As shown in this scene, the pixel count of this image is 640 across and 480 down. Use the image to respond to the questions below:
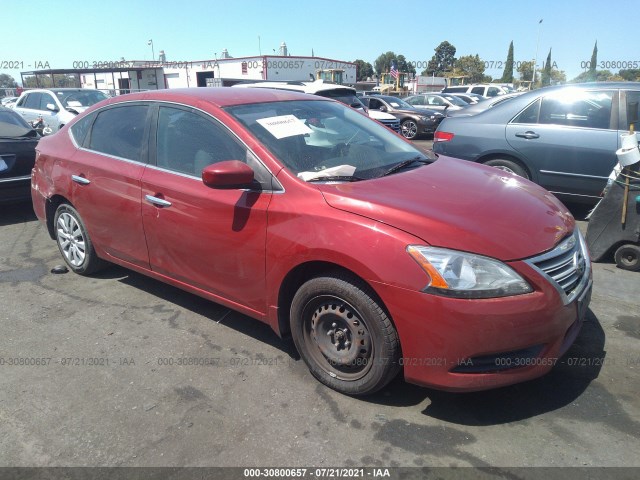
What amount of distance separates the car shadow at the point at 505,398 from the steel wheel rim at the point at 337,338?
9.2 inches

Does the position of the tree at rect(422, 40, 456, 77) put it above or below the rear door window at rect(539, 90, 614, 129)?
above

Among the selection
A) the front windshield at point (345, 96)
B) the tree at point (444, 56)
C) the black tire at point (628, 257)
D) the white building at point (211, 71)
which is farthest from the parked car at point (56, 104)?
the tree at point (444, 56)

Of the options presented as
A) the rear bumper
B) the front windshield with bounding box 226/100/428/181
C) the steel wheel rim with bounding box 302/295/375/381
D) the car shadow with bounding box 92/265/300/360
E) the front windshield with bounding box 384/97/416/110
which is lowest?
the car shadow with bounding box 92/265/300/360

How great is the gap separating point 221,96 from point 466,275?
7.24ft

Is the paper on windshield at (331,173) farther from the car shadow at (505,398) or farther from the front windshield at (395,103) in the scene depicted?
the front windshield at (395,103)

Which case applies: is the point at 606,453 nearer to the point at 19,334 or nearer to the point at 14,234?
the point at 19,334

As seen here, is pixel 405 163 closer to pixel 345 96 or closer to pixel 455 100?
pixel 345 96

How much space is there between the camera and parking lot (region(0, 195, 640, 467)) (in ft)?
7.80

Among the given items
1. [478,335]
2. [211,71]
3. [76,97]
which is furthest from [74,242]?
[211,71]

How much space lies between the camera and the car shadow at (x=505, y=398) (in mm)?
2627

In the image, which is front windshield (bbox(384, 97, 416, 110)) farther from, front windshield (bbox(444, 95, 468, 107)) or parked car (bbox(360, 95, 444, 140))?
front windshield (bbox(444, 95, 468, 107))

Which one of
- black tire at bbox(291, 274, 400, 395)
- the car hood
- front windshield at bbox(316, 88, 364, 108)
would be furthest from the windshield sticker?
front windshield at bbox(316, 88, 364, 108)

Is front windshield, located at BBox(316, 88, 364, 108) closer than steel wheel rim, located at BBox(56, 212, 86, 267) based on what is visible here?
No

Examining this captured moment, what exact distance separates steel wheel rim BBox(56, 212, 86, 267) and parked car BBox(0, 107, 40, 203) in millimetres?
2325
